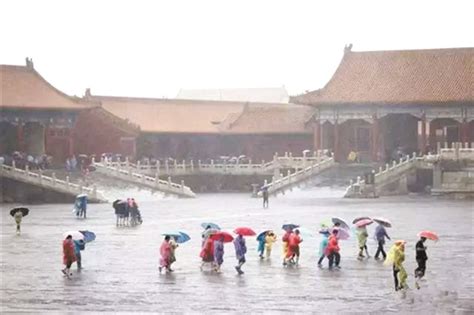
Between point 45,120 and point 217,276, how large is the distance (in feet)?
117

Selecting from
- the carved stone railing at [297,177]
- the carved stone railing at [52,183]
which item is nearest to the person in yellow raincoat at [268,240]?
the carved stone railing at [52,183]

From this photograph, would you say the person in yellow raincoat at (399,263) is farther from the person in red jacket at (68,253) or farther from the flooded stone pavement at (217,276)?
the person in red jacket at (68,253)

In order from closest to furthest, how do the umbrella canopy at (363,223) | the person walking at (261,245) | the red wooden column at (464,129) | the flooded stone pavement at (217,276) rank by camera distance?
the flooded stone pavement at (217,276) < the umbrella canopy at (363,223) < the person walking at (261,245) < the red wooden column at (464,129)

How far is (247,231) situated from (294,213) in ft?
54.3

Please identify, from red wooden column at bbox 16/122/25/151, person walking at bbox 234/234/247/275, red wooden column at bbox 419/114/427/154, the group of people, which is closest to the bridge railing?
red wooden column at bbox 16/122/25/151

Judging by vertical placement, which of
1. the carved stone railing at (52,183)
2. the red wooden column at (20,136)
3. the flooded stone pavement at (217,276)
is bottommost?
the flooded stone pavement at (217,276)

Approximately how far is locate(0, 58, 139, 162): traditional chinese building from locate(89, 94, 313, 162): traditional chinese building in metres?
2.97

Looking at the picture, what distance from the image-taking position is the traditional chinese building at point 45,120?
179ft

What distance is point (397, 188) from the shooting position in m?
49.7

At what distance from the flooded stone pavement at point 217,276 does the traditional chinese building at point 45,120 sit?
19307 mm

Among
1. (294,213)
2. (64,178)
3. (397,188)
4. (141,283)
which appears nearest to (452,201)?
(397,188)

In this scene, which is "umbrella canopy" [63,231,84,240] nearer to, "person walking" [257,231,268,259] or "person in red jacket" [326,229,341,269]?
"person walking" [257,231,268,259]

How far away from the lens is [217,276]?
2130cm

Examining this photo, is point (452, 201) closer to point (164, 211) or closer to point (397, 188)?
point (397, 188)
